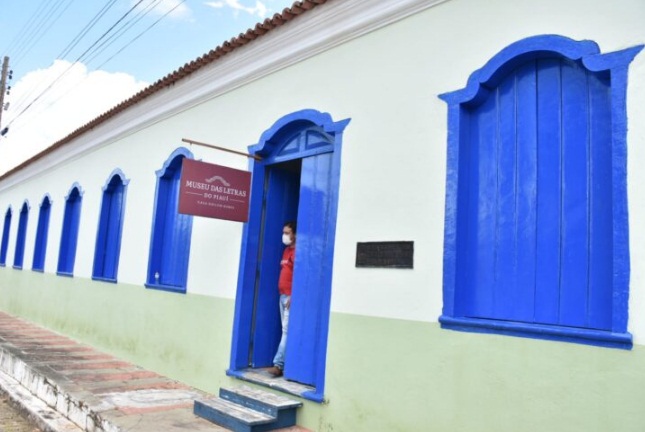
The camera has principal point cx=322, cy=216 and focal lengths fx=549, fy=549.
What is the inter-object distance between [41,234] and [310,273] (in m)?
11.0

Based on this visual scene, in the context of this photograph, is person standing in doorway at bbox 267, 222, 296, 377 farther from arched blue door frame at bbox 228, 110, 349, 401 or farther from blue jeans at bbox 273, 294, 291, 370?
arched blue door frame at bbox 228, 110, 349, 401

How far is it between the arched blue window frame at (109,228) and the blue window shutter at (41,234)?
4.58 metres

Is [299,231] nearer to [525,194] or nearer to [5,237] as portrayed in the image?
[525,194]

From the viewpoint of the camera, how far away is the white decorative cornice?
528cm

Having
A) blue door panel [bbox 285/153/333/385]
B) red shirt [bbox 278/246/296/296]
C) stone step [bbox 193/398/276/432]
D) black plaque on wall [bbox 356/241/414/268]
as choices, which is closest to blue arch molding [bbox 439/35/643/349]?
black plaque on wall [bbox 356/241/414/268]

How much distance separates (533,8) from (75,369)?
7197 millimetres

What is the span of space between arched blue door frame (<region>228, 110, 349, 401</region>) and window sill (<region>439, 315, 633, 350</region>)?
60.7 inches

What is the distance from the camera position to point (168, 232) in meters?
8.23

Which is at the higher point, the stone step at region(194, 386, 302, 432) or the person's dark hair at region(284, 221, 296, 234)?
the person's dark hair at region(284, 221, 296, 234)

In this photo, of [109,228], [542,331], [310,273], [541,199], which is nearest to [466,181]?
[541,199]

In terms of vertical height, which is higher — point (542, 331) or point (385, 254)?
point (385, 254)

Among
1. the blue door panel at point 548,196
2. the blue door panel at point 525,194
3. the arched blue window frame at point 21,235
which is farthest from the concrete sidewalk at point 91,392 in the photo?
the arched blue window frame at point 21,235

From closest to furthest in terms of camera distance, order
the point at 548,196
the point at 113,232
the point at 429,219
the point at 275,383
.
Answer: the point at 548,196, the point at 429,219, the point at 275,383, the point at 113,232

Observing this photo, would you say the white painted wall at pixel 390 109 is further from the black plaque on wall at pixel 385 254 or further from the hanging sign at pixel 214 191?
the hanging sign at pixel 214 191
